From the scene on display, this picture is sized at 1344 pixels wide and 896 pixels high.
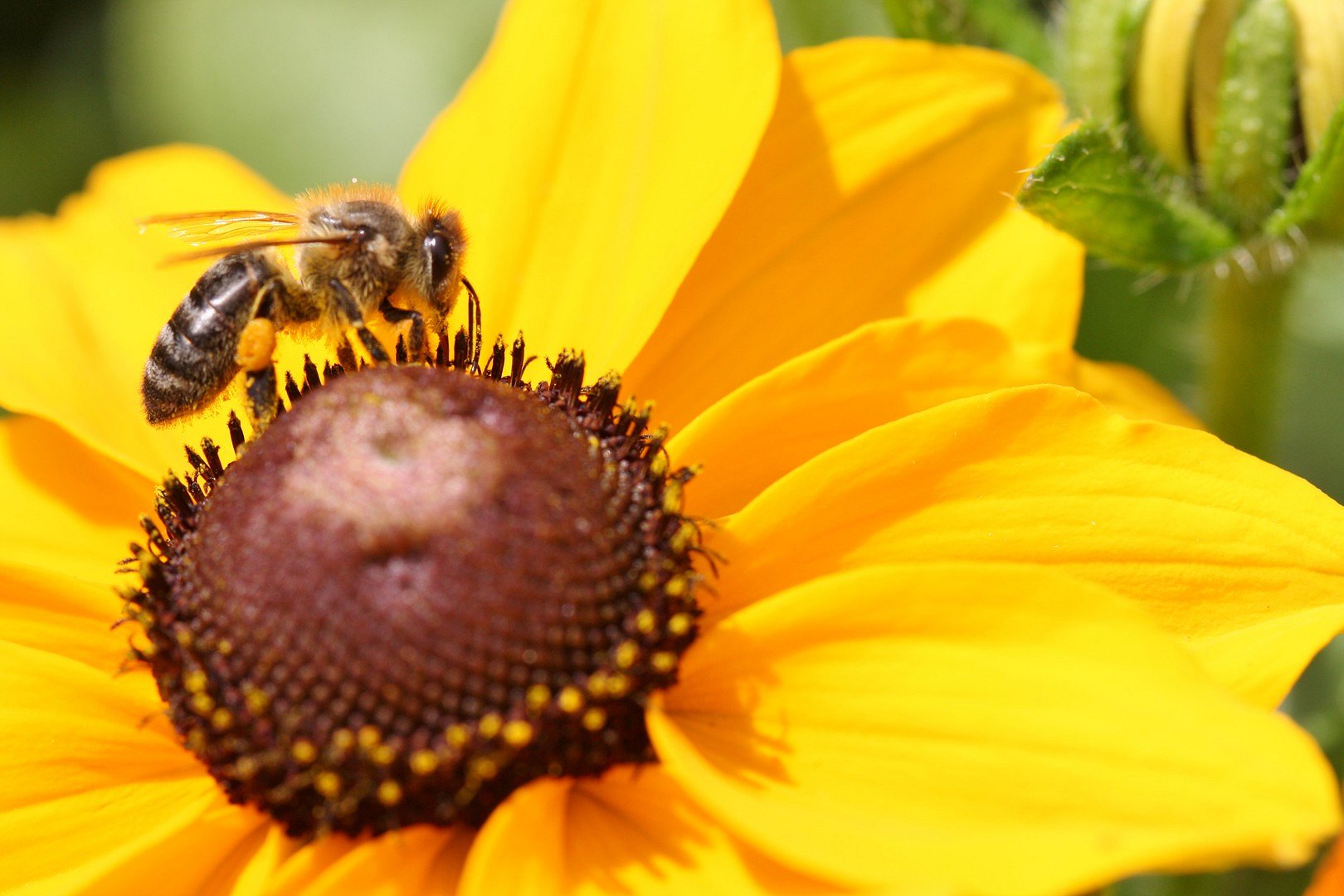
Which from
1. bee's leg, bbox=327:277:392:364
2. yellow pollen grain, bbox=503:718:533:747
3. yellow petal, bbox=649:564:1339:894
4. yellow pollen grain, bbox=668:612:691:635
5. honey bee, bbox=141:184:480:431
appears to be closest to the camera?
yellow petal, bbox=649:564:1339:894

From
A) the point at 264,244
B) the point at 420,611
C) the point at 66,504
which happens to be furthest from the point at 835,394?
the point at 66,504

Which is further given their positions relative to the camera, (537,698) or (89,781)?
(89,781)

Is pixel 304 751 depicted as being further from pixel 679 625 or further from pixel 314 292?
pixel 314 292

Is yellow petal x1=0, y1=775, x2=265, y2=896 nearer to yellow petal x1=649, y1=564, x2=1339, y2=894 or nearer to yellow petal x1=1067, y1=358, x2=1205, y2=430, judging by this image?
yellow petal x1=649, y1=564, x2=1339, y2=894

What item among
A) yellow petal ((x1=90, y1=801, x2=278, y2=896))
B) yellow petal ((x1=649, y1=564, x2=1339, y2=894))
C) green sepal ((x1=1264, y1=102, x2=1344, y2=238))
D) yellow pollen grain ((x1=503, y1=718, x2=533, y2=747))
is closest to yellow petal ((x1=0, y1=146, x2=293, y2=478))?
yellow petal ((x1=90, y1=801, x2=278, y2=896))

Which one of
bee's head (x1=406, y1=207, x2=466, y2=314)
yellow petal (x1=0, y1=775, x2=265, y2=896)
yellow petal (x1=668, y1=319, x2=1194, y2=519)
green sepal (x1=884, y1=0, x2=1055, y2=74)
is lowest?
yellow petal (x1=0, y1=775, x2=265, y2=896)

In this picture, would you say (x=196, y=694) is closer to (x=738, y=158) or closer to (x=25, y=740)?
(x=25, y=740)
